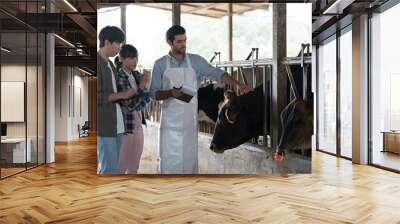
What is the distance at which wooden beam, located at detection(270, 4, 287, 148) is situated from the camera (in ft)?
20.4

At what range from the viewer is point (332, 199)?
4.80m

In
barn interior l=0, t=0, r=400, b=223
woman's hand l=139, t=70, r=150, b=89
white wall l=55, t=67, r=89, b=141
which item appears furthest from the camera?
white wall l=55, t=67, r=89, b=141

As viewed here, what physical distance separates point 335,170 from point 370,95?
5.92 ft

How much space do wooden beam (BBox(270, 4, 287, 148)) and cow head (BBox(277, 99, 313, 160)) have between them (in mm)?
93

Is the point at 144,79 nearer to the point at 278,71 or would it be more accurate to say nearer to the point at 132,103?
the point at 132,103

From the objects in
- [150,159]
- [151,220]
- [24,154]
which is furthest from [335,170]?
[24,154]

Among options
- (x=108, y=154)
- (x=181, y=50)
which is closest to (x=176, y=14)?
(x=181, y=50)

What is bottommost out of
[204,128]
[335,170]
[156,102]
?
[335,170]

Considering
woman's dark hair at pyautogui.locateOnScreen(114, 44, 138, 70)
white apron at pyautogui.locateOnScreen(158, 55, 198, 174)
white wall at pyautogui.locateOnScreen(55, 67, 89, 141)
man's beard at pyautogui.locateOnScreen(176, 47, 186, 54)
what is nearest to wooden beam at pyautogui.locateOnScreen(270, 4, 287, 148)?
white apron at pyautogui.locateOnScreen(158, 55, 198, 174)

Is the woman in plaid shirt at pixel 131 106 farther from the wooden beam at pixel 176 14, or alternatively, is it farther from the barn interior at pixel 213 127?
the wooden beam at pixel 176 14

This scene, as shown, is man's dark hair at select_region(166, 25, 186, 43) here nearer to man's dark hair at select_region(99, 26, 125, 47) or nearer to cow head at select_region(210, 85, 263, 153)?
man's dark hair at select_region(99, 26, 125, 47)

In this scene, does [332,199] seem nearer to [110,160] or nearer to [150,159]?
[150,159]

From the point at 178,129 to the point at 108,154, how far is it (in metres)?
1.19

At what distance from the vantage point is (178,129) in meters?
6.26
